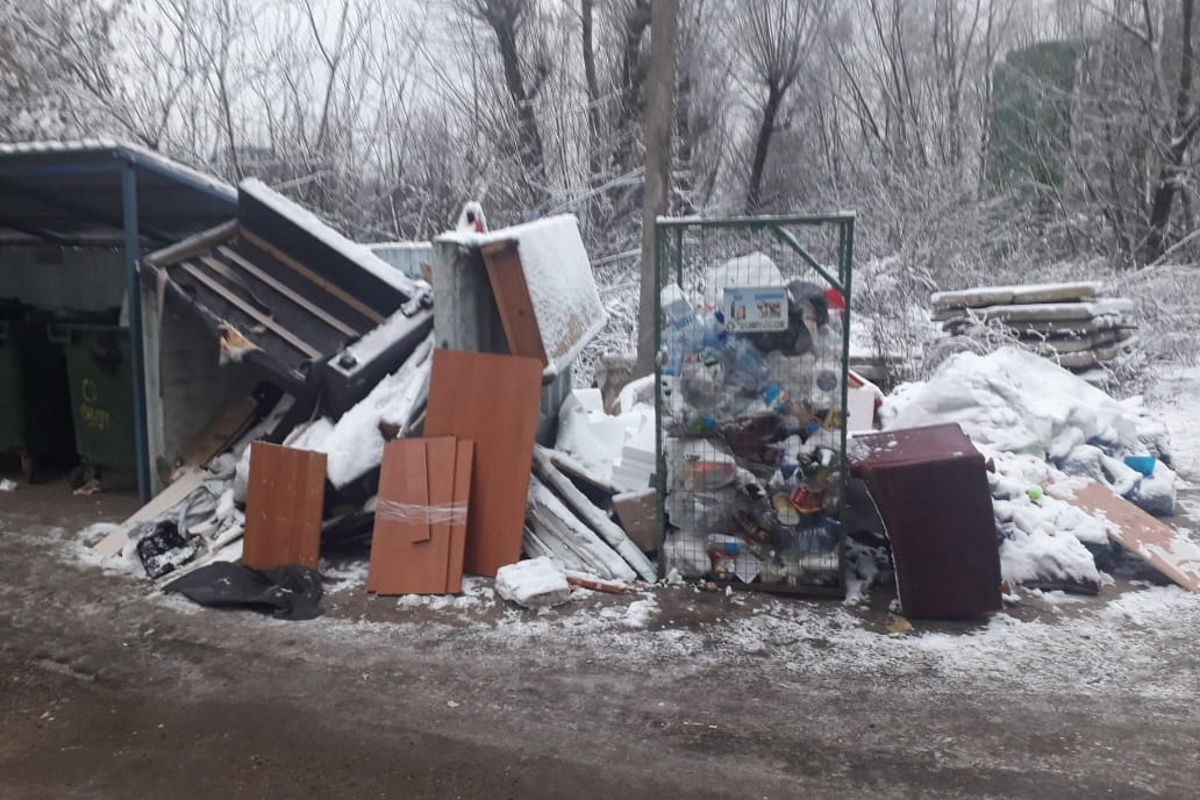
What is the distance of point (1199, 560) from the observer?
557 cm

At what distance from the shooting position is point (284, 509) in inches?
218

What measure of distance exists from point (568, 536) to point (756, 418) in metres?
1.34

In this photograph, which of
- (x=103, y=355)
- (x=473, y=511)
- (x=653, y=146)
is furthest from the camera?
(x=653, y=146)

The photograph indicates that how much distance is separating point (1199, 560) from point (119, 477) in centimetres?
782

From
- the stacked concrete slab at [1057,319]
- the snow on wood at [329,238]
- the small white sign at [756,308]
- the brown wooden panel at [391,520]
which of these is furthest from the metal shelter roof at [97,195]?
the stacked concrete slab at [1057,319]

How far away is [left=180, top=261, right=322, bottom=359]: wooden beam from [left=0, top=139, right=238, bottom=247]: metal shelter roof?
2.43 ft

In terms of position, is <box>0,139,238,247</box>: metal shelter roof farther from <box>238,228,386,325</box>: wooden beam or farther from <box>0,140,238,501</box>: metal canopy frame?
<box>238,228,386,325</box>: wooden beam

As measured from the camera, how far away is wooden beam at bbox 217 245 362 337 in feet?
20.9

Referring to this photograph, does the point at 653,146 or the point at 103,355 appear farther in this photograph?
the point at 653,146

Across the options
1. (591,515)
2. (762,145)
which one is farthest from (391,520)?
(762,145)

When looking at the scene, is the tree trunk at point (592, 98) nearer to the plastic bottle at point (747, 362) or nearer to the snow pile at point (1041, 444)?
the snow pile at point (1041, 444)

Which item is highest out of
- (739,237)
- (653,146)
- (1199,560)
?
(653,146)

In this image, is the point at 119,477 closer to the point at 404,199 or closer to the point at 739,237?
the point at 739,237

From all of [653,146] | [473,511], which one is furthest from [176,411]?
[653,146]
